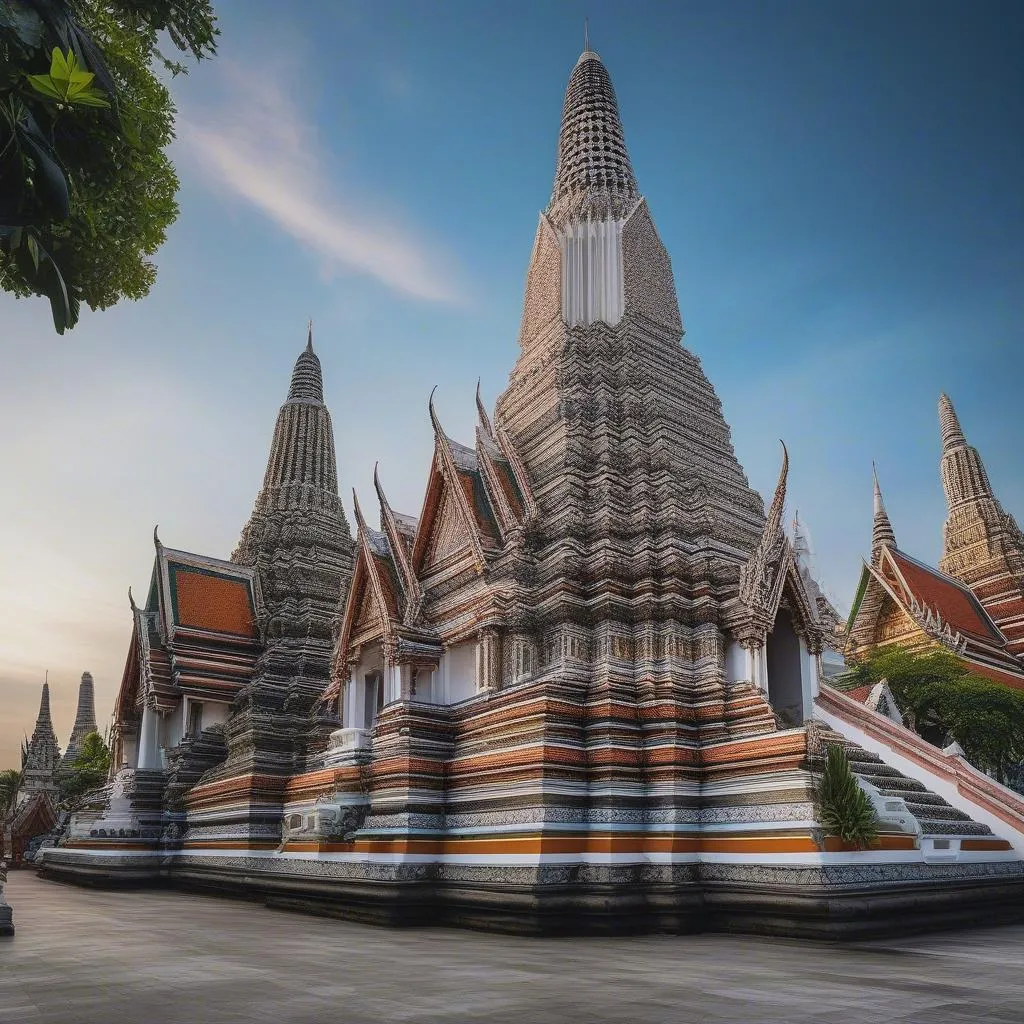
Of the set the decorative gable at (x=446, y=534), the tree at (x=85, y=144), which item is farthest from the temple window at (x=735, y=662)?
the tree at (x=85, y=144)

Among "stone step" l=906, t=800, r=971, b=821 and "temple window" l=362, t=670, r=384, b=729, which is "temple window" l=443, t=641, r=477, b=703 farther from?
"stone step" l=906, t=800, r=971, b=821

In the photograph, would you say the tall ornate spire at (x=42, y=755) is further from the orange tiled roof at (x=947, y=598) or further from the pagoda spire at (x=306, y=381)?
the orange tiled roof at (x=947, y=598)

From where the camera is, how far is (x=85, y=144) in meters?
5.68

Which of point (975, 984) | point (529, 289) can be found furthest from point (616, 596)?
point (529, 289)

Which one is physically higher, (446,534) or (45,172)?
(446,534)

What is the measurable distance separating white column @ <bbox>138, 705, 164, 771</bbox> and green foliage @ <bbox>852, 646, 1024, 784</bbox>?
739 inches

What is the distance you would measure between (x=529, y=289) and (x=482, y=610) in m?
8.05

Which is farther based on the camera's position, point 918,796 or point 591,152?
point 591,152

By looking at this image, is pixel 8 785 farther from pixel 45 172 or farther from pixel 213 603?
pixel 45 172

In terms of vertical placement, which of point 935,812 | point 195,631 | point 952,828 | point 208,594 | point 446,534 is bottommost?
point 952,828

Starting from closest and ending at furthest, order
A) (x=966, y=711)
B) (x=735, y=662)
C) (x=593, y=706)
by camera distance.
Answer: (x=593, y=706), (x=735, y=662), (x=966, y=711)

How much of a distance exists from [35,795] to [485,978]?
106 ft

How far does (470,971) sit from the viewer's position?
7.24 meters

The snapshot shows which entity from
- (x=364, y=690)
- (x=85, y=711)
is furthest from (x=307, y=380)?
(x=85, y=711)
